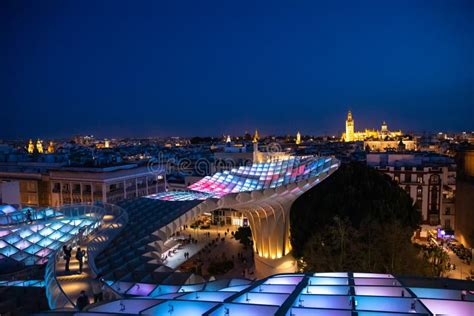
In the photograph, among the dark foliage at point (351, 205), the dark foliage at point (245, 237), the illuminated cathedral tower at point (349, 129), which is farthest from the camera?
the illuminated cathedral tower at point (349, 129)

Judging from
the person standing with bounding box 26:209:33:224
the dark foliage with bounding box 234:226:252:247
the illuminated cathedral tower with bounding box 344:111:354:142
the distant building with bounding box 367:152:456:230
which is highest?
the illuminated cathedral tower with bounding box 344:111:354:142

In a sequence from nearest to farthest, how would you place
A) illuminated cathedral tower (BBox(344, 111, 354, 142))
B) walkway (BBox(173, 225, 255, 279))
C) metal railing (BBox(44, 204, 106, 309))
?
metal railing (BBox(44, 204, 106, 309))
walkway (BBox(173, 225, 255, 279))
illuminated cathedral tower (BBox(344, 111, 354, 142))

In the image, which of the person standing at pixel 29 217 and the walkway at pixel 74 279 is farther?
the person standing at pixel 29 217

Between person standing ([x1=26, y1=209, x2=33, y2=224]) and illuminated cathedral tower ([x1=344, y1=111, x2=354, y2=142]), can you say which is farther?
illuminated cathedral tower ([x1=344, y1=111, x2=354, y2=142])

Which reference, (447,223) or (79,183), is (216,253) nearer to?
(79,183)

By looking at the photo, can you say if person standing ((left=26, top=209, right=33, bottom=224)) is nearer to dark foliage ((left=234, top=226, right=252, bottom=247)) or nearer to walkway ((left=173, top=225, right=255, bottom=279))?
walkway ((left=173, top=225, right=255, bottom=279))

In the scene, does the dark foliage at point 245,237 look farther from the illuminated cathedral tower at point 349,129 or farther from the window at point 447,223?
the illuminated cathedral tower at point 349,129

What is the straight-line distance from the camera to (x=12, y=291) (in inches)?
370

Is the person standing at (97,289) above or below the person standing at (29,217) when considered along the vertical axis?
above

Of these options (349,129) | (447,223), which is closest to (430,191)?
(447,223)

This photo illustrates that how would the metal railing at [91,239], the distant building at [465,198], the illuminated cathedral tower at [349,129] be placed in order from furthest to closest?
the illuminated cathedral tower at [349,129] → the distant building at [465,198] → the metal railing at [91,239]

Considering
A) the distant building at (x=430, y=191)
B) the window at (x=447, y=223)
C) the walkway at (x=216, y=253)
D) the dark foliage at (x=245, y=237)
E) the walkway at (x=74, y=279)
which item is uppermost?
the walkway at (x=74, y=279)

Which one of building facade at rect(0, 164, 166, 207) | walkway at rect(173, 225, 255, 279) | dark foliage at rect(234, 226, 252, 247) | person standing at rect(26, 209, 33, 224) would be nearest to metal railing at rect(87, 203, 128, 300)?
person standing at rect(26, 209, 33, 224)

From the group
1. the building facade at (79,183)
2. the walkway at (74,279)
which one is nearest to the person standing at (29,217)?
the walkway at (74,279)
